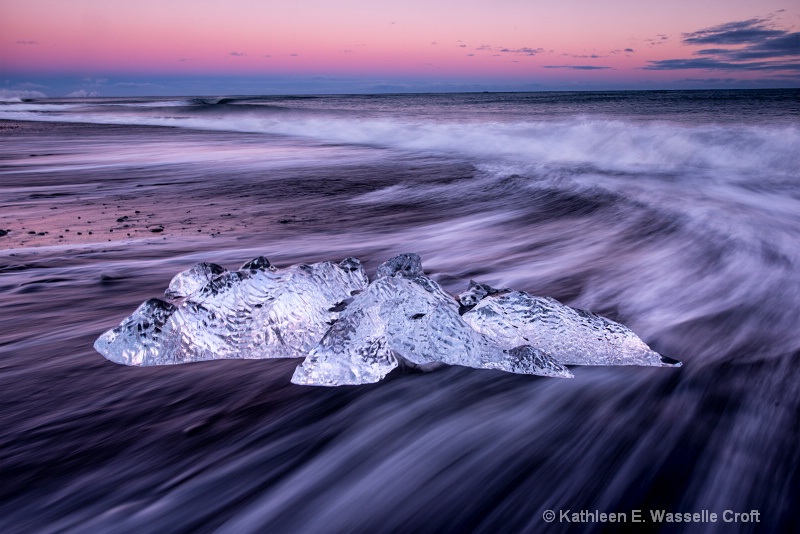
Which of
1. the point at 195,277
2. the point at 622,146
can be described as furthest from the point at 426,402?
the point at 622,146

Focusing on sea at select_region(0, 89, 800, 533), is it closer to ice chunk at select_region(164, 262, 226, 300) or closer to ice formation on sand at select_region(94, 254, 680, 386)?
ice formation on sand at select_region(94, 254, 680, 386)

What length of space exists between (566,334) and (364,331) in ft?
2.63

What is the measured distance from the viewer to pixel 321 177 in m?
8.48

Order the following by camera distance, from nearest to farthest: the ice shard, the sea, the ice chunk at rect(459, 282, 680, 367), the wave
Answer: the sea < the ice shard < the ice chunk at rect(459, 282, 680, 367) < the wave

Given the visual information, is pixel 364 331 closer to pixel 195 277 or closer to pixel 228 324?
pixel 228 324

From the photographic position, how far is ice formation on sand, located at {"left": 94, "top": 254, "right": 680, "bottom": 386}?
85.8 inches

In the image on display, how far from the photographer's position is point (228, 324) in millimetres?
2385

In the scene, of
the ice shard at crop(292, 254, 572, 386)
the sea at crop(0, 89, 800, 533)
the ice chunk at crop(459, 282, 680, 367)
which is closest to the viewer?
the sea at crop(0, 89, 800, 533)

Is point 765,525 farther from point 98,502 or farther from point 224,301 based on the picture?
point 224,301

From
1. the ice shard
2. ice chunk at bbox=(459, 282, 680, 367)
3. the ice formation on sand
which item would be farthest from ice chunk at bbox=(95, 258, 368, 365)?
ice chunk at bbox=(459, 282, 680, 367)

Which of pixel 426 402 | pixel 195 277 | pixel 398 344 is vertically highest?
pixel 195 277

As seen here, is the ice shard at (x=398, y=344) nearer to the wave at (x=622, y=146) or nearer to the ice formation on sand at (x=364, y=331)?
the ice formation on sand at (x=364, y=331)

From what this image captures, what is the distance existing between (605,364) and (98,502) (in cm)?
181

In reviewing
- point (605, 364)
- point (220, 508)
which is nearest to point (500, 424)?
point (605, 364)
